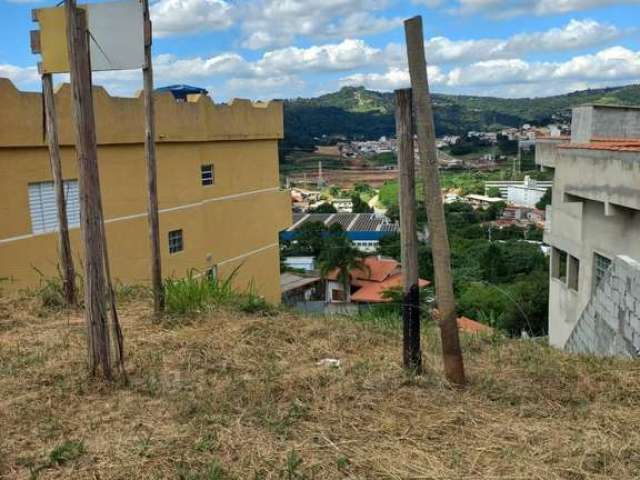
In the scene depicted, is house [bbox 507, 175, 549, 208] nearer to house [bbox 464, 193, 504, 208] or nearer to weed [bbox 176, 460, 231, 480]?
house [bbox 464, 193, 504, 208]

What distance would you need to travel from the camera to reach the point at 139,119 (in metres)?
13.8

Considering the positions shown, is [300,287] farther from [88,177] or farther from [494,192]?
[494,192]

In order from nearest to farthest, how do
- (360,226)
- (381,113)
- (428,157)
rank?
(428,157) → (360,226) → (381,113)

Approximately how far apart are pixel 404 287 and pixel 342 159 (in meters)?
115

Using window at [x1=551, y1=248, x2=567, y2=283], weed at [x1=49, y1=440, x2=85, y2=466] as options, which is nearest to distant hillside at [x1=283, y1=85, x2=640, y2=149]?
window at [x1=551, y1=248, x2=567, y2=283]

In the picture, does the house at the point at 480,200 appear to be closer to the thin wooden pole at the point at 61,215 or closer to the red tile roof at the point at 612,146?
the red tile roof at the point at 612,146

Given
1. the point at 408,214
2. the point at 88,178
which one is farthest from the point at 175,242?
the point at 408,214

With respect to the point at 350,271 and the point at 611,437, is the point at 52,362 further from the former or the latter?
the point at 350,271

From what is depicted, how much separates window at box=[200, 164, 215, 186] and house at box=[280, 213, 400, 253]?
41.5 meters

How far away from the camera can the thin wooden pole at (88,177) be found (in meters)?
4.07

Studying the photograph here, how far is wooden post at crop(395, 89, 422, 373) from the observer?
402 centimetres

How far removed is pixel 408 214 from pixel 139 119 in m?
10.9

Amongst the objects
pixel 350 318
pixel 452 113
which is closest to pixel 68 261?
pixel 350 318

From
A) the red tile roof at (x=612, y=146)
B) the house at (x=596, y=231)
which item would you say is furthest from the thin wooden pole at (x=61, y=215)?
the red tile roof at (x=612, y=146)
